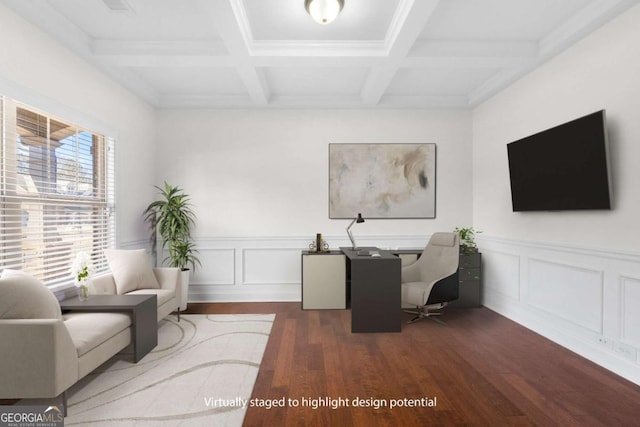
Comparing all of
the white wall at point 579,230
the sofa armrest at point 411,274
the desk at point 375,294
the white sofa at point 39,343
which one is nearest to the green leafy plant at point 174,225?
the white sofa at point 39,343

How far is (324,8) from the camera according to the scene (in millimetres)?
2504

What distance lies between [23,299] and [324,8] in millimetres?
2970

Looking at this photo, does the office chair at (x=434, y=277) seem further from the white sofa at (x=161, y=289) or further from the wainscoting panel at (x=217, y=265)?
the white sofa at (x=161, y=289)

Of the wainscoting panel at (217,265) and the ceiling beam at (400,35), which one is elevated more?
the ceiling beam at (400,35)

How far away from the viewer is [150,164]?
482 centimetres

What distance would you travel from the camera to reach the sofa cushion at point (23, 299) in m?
2.13

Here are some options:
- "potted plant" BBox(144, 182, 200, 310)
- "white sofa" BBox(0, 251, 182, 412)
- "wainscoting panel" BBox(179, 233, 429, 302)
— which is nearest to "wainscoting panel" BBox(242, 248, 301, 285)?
"wainscoting panel" BBox(179, 233, 429, 302)

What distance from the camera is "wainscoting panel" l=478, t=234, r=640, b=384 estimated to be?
269 cm

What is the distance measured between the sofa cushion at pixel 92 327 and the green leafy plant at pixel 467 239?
4130 millimetres

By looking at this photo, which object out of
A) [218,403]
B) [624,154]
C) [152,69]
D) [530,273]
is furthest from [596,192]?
[152,69]

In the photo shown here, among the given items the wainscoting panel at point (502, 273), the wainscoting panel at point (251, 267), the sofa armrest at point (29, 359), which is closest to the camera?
the sofa armrest at point (29, 359)

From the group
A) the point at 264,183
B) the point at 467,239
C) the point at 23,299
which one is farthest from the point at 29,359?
the point at 467,239

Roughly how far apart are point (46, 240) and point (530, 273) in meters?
5.12

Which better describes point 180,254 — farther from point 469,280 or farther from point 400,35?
point 469,280
